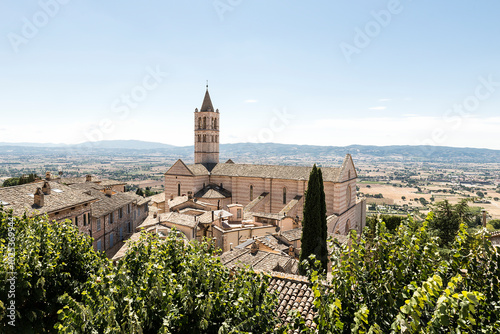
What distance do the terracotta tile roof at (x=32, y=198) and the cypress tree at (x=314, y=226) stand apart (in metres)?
17.3

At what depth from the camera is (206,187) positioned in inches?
1853

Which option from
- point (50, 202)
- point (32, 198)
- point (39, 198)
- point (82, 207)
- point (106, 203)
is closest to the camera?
point (39, 198)

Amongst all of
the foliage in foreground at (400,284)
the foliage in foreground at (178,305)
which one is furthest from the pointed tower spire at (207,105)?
the foliage in foreground at (400,284)

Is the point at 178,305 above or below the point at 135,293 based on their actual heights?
below

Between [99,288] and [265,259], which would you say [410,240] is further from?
[265,259]

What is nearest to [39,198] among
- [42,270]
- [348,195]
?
[42,270]

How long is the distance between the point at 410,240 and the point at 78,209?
24.6 metres

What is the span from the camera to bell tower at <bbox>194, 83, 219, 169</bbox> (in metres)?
52.2

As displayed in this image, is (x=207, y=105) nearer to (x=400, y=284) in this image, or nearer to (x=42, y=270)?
(x=42, y=270)

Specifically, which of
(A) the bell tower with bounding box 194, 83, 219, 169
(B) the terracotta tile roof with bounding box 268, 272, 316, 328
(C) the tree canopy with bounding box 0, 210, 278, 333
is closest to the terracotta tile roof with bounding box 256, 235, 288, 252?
(B) the terracotta tile roof with bounding box 268, 272, 316, 328

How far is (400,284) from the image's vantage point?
21.6ft

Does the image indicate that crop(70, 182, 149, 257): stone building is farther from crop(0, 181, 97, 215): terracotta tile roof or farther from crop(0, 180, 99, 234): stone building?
crop(0, 181, 97, 215): terracotta tile roof

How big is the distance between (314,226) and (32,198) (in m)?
20.4

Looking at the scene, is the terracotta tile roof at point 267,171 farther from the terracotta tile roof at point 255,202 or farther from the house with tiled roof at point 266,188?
the terracotta tile roof at point 255,202
